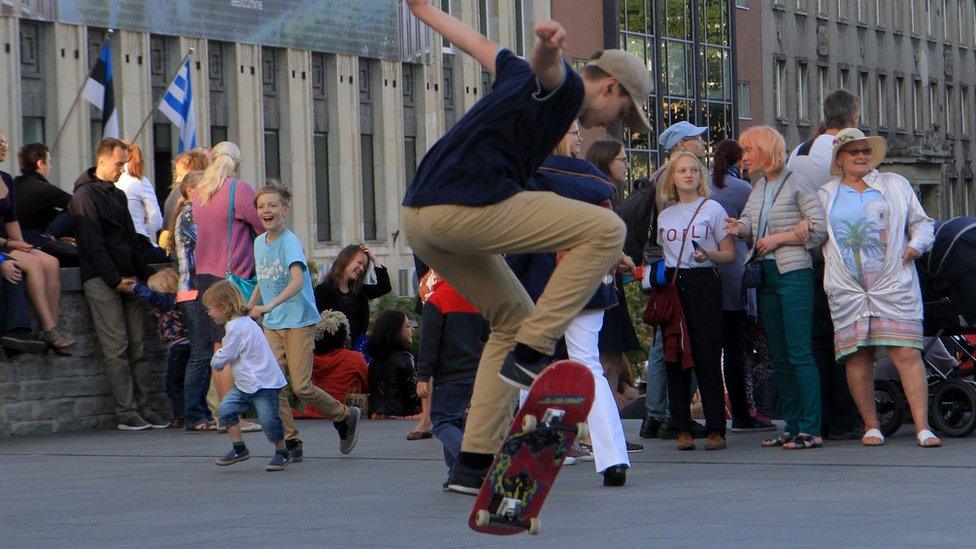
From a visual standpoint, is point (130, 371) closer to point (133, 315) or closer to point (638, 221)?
point (133, 315)

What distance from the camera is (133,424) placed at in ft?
54.5

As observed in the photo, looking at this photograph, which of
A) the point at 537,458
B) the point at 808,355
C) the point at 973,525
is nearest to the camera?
the point at 537,458

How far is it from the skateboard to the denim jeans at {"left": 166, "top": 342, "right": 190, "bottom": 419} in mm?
9099

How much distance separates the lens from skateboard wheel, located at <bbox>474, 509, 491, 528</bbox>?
7434mm

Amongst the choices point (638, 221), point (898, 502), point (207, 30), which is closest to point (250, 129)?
point (207, 30)

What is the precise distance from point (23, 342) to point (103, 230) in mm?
1083

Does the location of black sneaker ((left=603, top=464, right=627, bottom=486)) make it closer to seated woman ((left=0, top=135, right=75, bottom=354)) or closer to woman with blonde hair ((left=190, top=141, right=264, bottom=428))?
woman with blonde hair ((left=190, top=141, right=264, bottom=428))

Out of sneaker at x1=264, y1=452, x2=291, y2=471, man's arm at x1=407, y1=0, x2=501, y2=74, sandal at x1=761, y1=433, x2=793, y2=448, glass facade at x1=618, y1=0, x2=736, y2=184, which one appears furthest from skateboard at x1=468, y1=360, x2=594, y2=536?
glass facade at x1=618, y1=0, x2=736, y2=184

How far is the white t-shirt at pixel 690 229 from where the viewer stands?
41.5 ft

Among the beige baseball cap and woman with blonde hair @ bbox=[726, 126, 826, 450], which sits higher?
the beige baseball cap

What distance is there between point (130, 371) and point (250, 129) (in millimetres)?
29584

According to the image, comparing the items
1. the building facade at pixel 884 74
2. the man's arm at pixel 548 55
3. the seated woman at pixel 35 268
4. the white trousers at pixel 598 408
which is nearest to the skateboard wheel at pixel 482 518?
the man's arm at pixel 548 55

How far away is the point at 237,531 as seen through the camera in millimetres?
8750

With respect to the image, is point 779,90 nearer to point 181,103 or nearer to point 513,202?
point 181,103
